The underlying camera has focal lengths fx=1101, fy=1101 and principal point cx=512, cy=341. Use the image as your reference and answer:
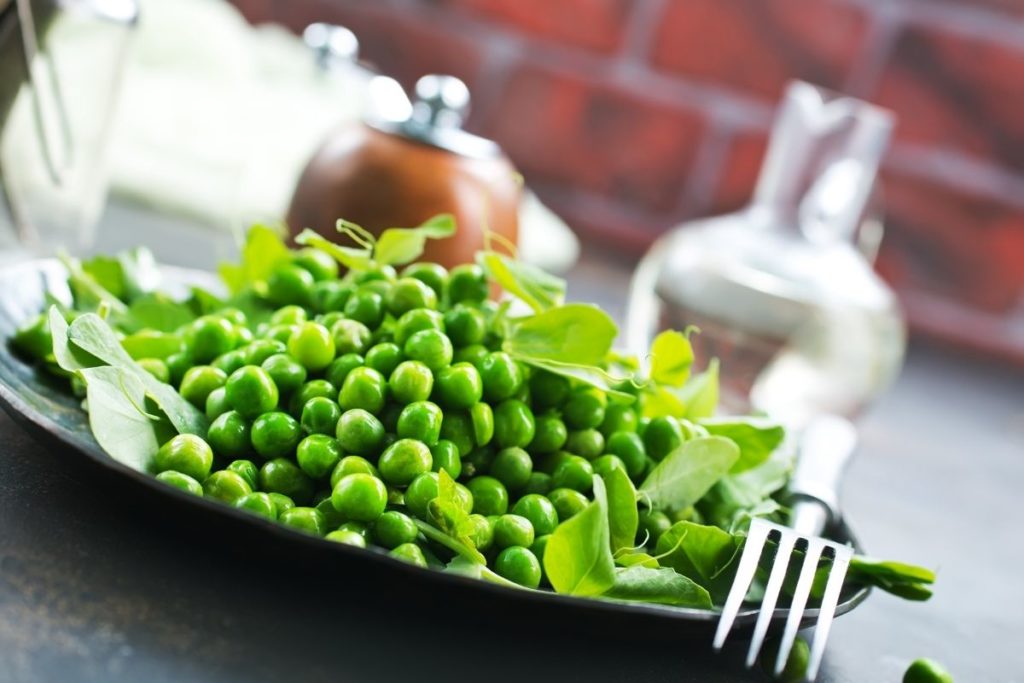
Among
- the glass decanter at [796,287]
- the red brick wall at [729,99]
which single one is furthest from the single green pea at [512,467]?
the red brick wall at [729,99]

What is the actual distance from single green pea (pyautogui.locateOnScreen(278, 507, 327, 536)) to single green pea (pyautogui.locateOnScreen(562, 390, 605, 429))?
133 millimetres

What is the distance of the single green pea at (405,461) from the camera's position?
41 cm

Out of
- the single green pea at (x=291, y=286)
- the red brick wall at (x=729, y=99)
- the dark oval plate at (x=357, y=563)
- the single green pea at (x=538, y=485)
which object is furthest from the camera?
the red brick wall at (x=729, y=99)

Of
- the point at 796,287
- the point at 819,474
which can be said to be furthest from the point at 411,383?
the point at 796,287

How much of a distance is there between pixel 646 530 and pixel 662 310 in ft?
1.65

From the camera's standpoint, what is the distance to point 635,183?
65.4 inches

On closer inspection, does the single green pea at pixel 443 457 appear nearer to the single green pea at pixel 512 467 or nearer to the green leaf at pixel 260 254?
the single green pea at pixel 512 467

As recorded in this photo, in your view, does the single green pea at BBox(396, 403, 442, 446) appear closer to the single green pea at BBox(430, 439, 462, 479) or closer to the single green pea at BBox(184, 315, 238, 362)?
the single green pea at BBox(430, 439, 462, 479)

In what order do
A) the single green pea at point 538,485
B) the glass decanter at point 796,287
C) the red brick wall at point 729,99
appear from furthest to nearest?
the red brick wall at point 729,99 < the glass decanter at point 796,287 < the single green pea at point 538,485

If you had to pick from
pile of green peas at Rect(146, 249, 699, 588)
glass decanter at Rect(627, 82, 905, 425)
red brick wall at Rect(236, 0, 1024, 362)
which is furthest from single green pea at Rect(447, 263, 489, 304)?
red brick wall at Rect(236, 0, 1024, 362)

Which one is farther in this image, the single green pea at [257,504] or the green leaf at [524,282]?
the green leaf at [524,282]

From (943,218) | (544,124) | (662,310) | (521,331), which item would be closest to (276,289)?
(521,331)

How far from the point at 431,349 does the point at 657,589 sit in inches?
5.2

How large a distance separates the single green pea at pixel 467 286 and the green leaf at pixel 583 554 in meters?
0.17
